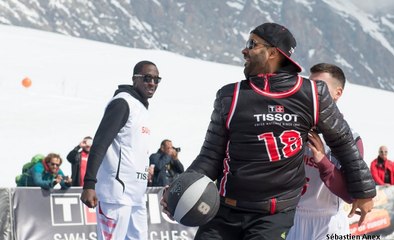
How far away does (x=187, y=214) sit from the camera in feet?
15.3

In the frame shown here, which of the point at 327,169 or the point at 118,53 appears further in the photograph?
the point at 118,53

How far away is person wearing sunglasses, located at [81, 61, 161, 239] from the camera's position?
22.9 feet

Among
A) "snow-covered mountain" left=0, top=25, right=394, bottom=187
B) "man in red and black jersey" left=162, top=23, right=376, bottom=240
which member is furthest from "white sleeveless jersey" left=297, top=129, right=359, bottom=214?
"snow-covered mountain" left=0, top=25, right=394, bottom=187

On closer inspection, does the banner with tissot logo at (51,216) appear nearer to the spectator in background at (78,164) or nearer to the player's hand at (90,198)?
the spectator in background at (78,164)

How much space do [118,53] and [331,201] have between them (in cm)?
4149

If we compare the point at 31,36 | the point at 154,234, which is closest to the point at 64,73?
the point at 31,36

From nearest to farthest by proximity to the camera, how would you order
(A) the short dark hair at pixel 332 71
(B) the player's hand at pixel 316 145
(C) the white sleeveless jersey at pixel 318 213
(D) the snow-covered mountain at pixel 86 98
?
1. (B) the player's hand at pixel 316 145
2. (A) the short dark hair at pixel 332 71
3. (C) the white sleeveless jersey at pixel 318 213
4. (D) the snow-covered mountain at pixel 86 98

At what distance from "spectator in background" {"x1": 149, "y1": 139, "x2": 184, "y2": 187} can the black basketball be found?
9.07 m

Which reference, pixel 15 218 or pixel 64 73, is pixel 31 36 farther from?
pixel 15 218

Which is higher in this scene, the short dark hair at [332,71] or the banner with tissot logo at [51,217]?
the short dark hair at [332,71]

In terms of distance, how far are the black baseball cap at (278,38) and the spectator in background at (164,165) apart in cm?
900

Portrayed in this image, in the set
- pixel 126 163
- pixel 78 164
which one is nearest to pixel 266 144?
pixel 126 163

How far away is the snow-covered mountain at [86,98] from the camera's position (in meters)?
25.4

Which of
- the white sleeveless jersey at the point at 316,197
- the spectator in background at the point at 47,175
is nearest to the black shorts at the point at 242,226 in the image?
the white sleeveless jersey at the point at 316,197
